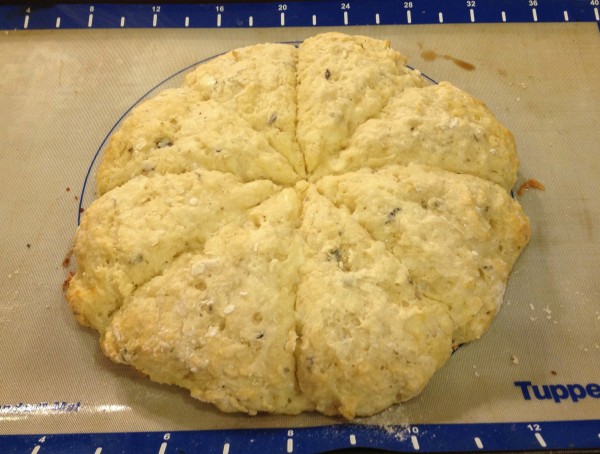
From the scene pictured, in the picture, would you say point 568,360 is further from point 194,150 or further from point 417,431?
point 194,150

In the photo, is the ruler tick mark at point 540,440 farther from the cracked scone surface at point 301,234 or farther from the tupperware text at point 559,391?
the cracked scone surface at point 301,234

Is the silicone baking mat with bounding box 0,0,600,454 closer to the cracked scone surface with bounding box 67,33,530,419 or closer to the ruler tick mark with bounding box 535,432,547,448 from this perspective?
the ruler tick mark with bounding box 535,432,547,448

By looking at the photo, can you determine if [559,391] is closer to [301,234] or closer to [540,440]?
[540,440]

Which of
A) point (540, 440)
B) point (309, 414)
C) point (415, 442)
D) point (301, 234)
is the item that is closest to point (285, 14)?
point (301, 234)

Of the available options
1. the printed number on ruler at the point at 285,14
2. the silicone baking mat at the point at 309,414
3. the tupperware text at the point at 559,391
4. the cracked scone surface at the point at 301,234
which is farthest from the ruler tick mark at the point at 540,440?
the printed number on ruler at the point at 285,14

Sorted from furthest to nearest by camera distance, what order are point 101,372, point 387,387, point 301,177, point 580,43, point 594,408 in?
point 580,43, point 301,177, point 101,372, point 594,408, point 387,387

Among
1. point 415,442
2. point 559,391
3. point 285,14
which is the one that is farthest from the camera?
point 285,14

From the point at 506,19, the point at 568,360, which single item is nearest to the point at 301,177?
the point at 568,360
